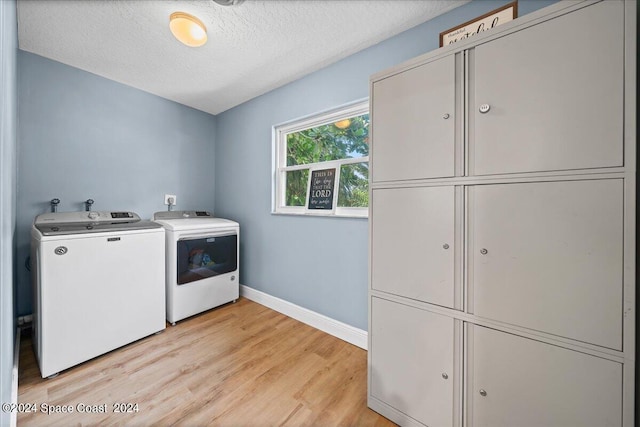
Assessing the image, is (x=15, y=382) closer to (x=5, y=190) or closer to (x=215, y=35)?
(x=5, y=190)

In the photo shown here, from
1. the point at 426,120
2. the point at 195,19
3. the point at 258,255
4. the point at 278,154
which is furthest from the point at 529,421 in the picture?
the point at 195,19

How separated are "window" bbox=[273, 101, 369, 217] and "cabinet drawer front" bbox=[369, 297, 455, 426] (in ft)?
2.90

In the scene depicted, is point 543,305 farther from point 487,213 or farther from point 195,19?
point 195,19

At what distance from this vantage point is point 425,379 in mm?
1145

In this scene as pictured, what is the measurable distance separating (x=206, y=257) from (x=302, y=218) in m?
Answer: 1.08

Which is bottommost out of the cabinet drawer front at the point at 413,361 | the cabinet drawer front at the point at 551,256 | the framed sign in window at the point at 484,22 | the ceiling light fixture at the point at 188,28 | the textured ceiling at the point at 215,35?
the cabinet drawer front at the point at 413,361

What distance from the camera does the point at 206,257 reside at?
2.42m

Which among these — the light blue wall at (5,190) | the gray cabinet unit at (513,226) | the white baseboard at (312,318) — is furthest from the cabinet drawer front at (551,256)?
the light blue wall at (5,190)

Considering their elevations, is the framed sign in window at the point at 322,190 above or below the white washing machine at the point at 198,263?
above

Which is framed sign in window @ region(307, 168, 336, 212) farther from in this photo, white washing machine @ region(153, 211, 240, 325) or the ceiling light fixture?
the ceiling light fixture

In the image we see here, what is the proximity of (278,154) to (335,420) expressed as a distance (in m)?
2.26

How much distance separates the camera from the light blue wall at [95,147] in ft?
6.35

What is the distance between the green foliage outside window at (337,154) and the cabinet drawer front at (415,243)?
71 cm

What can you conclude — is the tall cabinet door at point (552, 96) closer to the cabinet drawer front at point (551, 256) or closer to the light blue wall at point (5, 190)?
the cabinet drawer front at point (551, 256)
